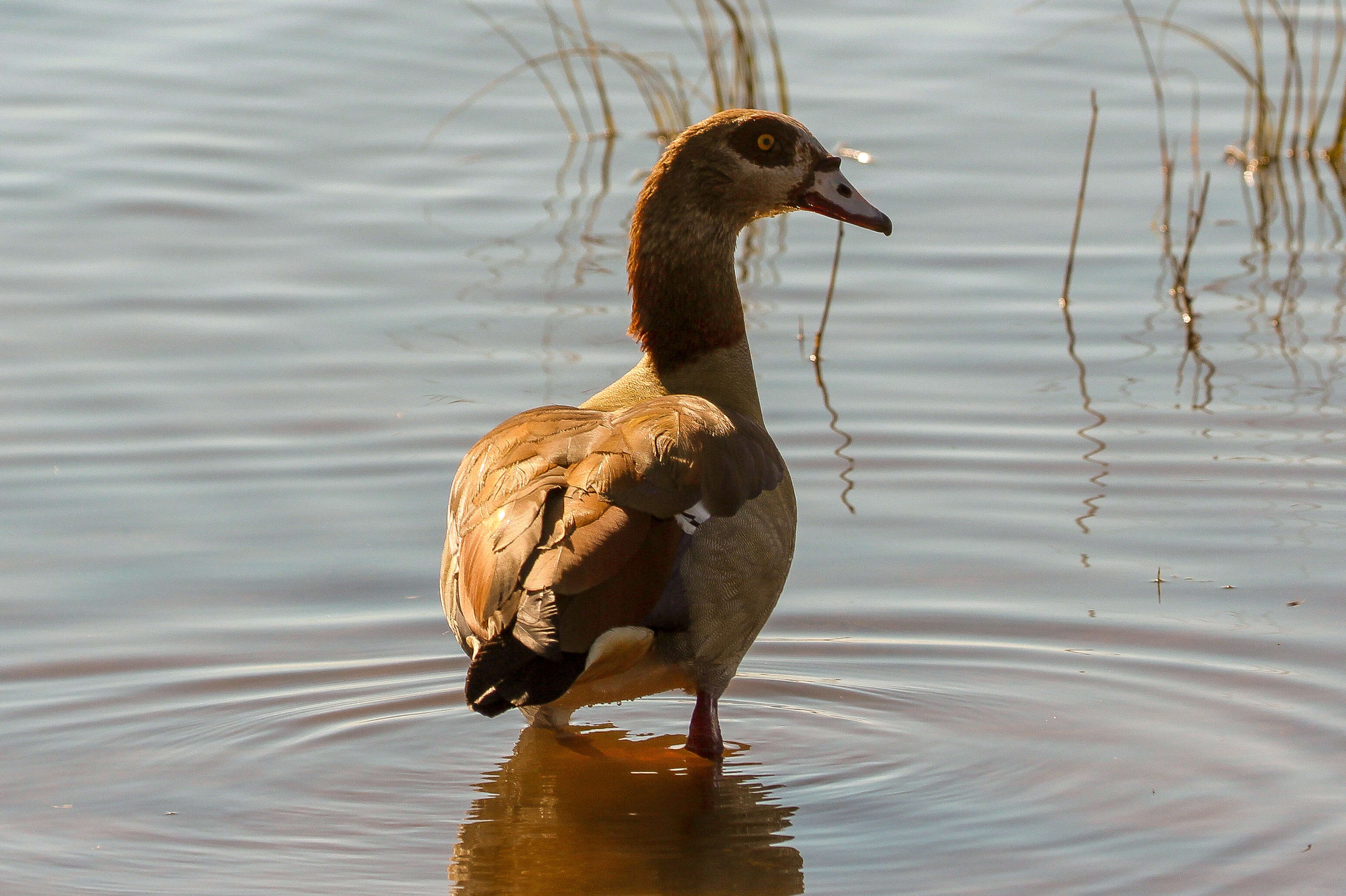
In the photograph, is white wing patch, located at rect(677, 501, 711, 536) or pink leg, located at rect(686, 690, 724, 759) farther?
pink leg, located at rect(686, 690, 724, 759)

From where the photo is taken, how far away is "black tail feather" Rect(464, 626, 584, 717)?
13.8ft

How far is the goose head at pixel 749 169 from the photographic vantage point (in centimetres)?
572

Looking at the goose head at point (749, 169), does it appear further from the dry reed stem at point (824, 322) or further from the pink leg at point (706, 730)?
the dry reed stem at point (824, 322)

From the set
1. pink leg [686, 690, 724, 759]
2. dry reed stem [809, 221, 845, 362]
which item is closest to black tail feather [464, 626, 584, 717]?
pink leg [686, 690, 724, 759]

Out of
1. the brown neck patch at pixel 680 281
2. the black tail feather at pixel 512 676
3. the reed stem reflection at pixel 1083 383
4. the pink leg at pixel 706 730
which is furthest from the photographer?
the reed stem reflection at pixel 1083 383

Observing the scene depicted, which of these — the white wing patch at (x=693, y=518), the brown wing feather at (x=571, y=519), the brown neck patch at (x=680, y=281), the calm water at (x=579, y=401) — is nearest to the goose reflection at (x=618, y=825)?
the calm water at (x=579, y=401)

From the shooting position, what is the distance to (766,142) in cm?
577

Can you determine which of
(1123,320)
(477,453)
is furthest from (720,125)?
(1123,320)

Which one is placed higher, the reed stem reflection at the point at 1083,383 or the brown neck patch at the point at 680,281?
the brown neck patch at the point at 680,281

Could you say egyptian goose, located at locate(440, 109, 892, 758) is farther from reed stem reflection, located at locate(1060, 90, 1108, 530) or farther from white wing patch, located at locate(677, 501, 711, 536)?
reed stem reflection, located at locate(1060, 90, 1108, 530)

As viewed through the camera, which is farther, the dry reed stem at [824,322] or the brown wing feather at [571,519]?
the dry reed stem at [824,322]

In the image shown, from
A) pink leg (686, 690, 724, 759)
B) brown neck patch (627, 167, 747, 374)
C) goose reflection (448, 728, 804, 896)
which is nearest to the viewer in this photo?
goose reflection (448, 728, 804, 896)

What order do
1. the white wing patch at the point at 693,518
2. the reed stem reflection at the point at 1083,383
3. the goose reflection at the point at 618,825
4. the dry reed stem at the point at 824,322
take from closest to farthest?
the goose reflection at the point at 618,825 → the white wing patch at the point at 693,518 → the reed stem reflection at the point at 1083,383 → the dry reed stem at the point at 824,322

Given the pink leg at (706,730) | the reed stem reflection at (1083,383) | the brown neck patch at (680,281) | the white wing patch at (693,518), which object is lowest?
the pink leg at (706,730)
